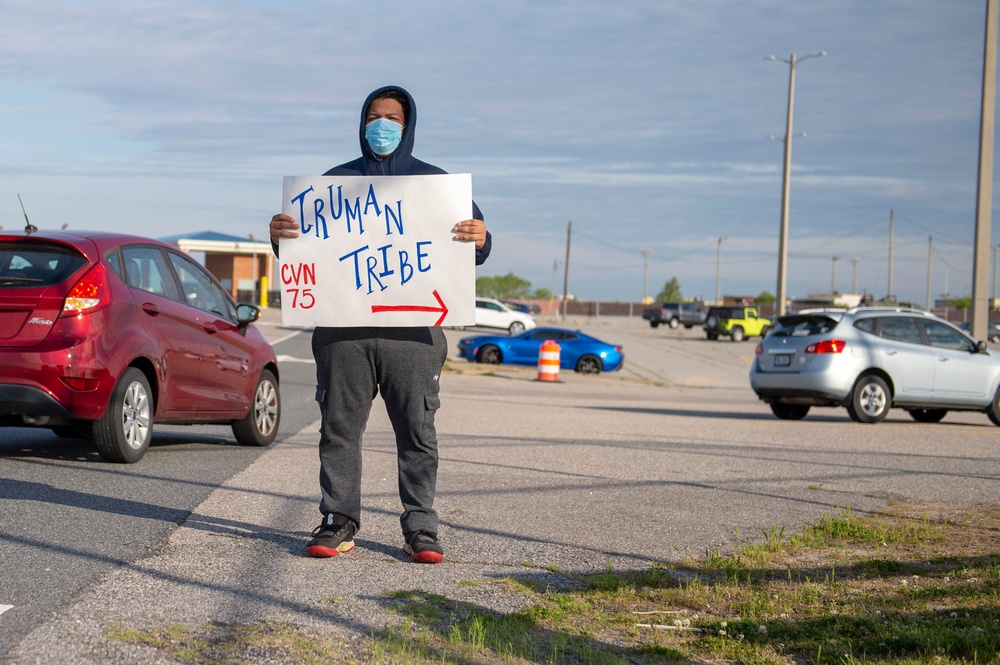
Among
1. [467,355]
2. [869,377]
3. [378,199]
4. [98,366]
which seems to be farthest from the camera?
[467,355]

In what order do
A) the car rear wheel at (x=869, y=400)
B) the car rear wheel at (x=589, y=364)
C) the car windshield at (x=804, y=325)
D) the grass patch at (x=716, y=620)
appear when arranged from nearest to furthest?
the grass patch at (x=716, y=620) < the car rear wheel at (x=869, y=400) < the car windshield at (x=804, y=325) < the car rear wheel at (x=589, y=364)

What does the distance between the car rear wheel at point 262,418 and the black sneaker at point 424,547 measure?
5.06 m

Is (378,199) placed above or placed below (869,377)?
above

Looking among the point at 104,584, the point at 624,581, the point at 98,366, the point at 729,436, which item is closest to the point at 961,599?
the point at 624,581

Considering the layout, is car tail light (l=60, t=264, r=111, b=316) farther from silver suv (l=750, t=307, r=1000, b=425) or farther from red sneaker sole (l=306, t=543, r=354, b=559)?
silver suv (l=750, t=307, r=1000, b=425)

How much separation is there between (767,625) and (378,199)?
9.20ft

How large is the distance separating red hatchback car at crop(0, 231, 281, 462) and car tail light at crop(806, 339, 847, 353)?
31.0ft

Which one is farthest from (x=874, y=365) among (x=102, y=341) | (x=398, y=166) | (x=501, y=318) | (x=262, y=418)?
(x=501, y=318)

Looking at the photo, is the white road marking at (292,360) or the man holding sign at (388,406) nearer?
the man holding sign at (388,406)

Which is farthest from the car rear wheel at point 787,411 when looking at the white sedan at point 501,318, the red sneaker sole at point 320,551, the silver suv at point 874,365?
the white sedan at point 501,318

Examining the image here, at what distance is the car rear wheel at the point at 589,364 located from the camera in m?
32.9

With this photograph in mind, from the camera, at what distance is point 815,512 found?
774 centimetres

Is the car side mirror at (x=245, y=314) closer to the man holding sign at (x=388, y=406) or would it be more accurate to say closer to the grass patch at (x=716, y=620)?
the man holding sign at (x=388, y=406)

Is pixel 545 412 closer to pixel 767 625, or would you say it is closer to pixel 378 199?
pixel 378 199
